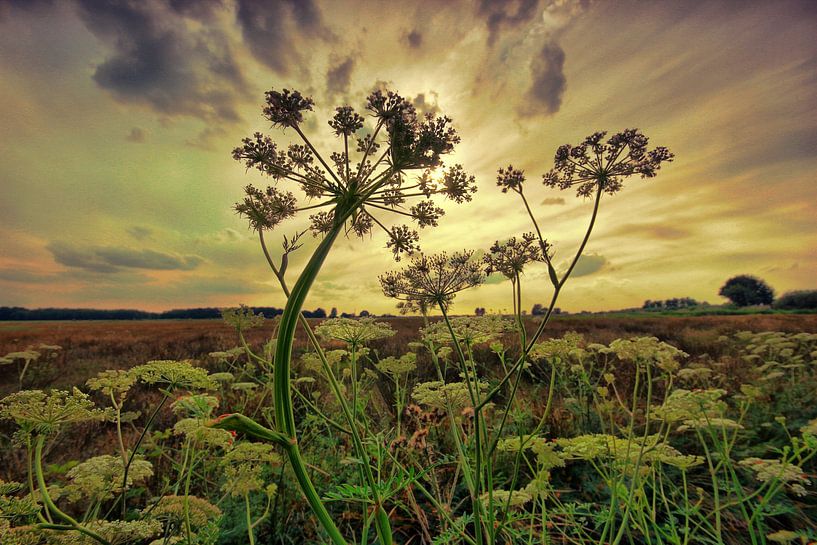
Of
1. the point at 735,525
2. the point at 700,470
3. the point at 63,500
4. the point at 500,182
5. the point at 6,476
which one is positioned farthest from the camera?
the point at 700,470

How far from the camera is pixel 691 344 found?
15.0 metres

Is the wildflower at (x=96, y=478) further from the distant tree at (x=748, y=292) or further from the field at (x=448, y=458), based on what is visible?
the distant tree at (x=748, y=292)

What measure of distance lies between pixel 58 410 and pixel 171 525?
134 cm

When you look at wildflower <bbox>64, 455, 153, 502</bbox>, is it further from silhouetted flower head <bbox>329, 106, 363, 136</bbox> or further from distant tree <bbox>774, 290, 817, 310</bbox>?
distant tree <bbox>774, 290, 817, 310</bbox>

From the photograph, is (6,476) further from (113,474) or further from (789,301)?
(789,301)

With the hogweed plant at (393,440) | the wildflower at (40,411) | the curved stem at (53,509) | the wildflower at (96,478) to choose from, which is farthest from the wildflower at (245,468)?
the wildflower at (40,411)

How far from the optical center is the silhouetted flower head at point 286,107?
6.34ft

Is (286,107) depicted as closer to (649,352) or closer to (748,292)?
(649,352)

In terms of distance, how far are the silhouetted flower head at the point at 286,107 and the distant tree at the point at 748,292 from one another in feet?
315

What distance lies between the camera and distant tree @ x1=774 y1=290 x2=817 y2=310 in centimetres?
4778

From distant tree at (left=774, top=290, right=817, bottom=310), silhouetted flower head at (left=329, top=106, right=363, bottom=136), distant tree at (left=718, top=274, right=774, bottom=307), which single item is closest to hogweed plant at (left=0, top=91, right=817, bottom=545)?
silhouetted flower head at (left=329, top=106, right=363, bottom=136)

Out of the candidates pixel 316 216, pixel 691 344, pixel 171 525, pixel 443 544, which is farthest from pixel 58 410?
pixel 691 344

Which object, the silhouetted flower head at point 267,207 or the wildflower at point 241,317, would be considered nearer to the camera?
the silhouetted flower head at point 267,207

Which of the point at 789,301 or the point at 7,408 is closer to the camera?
the point at 7,408
